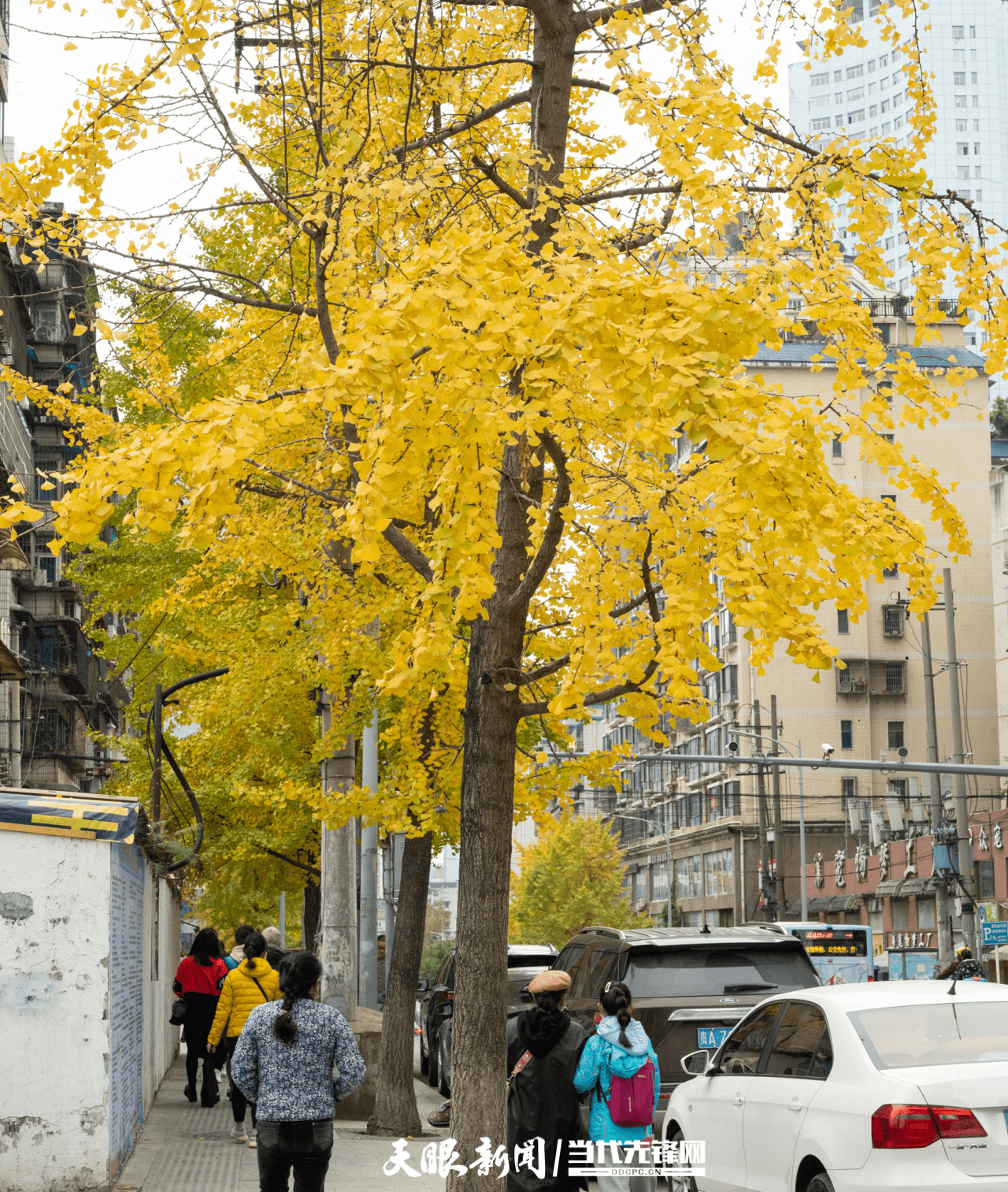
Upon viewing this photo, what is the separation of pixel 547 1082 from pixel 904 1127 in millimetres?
1930

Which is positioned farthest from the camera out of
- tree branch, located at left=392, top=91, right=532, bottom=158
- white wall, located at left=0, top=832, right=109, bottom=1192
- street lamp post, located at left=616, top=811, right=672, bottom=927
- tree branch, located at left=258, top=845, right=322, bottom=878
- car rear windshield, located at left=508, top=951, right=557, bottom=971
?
street lamp post, located at left=616, top=811, right=672, bottom=927

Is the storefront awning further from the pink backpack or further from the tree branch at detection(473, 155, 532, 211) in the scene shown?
the tree branch at detection(473, 155, 532, 211)

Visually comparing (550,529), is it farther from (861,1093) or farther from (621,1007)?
(861,1093)

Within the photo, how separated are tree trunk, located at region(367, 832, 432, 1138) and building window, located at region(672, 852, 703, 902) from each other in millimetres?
75328

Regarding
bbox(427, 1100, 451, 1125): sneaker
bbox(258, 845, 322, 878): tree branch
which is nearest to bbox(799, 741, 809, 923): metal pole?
bbox(258, 845, 322, 878): tree branch

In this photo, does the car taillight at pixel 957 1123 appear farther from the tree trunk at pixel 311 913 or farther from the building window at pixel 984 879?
the building window at pixel 984 879

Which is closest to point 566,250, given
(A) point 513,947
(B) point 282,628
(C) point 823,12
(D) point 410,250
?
(D) point 410,250

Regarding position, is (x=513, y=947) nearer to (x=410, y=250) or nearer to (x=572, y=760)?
(x=572, y=760)

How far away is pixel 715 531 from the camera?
25.5ft

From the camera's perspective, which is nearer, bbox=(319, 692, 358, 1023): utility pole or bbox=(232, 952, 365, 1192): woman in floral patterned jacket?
bbox=(232, 952, 365, 1192): woman in floral patterned jacket

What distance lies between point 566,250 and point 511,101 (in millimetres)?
2453

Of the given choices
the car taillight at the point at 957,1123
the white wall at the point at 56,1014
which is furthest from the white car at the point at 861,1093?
the white wall at the point at 56,1014

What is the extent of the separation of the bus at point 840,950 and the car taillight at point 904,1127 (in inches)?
957

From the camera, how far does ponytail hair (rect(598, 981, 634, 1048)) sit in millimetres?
8445
